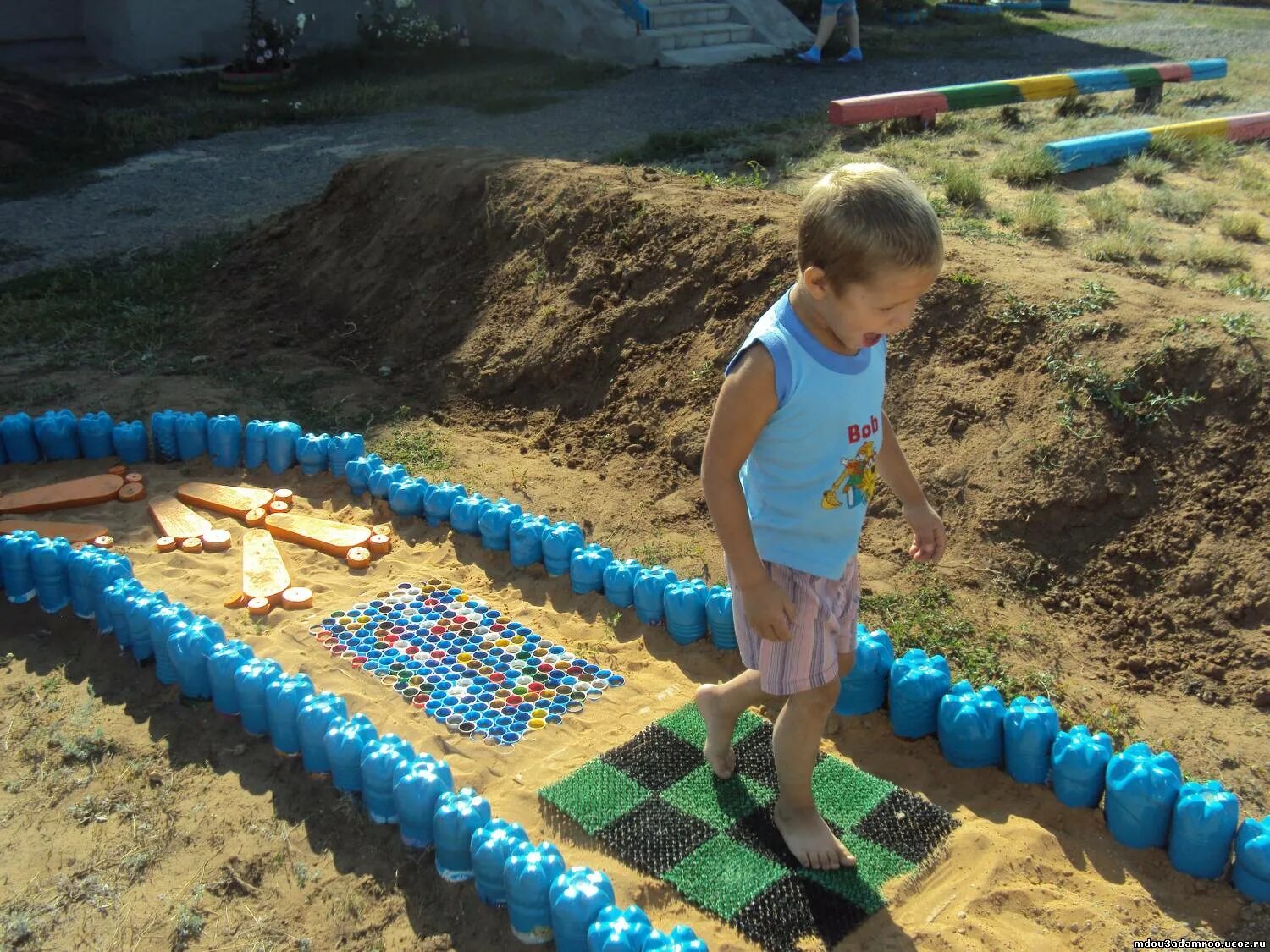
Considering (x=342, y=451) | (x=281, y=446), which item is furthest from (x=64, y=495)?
(x=342, y=451)

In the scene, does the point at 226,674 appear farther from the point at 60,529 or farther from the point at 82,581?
the point at 60,529

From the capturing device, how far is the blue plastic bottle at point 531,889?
3.04m

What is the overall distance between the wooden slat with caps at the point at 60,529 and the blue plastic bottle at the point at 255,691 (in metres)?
1.79

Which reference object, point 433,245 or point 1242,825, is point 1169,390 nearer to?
point 1242,825

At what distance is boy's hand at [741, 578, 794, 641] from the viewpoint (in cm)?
284

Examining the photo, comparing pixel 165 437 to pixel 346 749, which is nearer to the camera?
pixel 346 749

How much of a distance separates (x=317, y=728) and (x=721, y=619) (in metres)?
1.57

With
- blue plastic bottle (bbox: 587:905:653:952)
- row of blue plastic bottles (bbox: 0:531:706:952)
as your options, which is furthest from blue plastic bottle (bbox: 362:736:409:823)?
blue plastic bottle (bbox: 587:905:653:952)

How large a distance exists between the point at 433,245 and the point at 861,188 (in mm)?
5992

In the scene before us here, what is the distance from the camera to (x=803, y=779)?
332 cm

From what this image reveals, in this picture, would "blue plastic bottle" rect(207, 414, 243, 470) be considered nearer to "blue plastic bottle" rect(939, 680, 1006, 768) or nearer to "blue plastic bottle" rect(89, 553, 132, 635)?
"blue plastic bottle" rect(89, 553, 132, 635)

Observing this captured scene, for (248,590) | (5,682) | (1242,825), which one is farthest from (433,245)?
(1242,825)

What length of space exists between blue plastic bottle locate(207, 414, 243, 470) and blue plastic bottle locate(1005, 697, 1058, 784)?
4.27 meters

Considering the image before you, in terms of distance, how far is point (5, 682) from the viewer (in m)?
4.36
